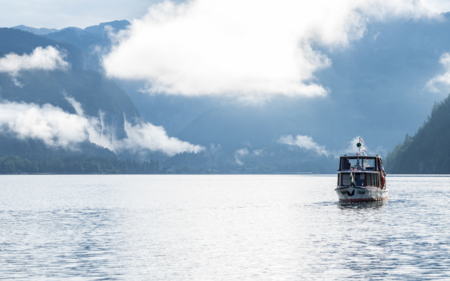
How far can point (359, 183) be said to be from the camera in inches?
5335

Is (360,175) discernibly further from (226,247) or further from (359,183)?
(226,247)

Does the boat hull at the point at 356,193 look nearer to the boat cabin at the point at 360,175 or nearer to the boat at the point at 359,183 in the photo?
the boat at the point at 359,183

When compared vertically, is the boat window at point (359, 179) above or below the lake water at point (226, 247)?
above

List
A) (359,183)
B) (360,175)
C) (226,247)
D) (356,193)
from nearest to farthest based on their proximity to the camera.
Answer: (226,247)
(356,193)
(359,183)
(360,175)

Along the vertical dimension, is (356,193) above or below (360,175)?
below

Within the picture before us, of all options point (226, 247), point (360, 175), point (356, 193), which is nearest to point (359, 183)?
point (360, 175)

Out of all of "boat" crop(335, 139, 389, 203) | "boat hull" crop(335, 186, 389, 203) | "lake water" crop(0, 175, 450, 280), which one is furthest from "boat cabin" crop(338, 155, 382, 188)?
"lake water" crop(0, 175, 450, 280)

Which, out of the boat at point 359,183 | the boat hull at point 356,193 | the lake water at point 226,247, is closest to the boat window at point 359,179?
the boat at point 359,183

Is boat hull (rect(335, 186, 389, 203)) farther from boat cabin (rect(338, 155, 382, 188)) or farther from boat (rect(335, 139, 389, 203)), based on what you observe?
boat cabin (rect(338, 155, 382, 188))

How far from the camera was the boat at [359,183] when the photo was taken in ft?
419

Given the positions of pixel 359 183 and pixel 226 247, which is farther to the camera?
pixel 359 183

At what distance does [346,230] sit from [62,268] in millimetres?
39479

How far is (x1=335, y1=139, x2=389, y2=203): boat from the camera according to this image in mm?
127594

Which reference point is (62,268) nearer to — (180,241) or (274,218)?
(180,241)
